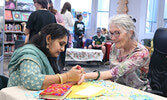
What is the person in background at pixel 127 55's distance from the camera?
1.76m

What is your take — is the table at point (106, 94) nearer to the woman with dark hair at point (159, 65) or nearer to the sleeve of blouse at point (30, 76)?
the sleeve of blouse at point (30, 76)

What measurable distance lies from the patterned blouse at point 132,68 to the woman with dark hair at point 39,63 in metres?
0.44

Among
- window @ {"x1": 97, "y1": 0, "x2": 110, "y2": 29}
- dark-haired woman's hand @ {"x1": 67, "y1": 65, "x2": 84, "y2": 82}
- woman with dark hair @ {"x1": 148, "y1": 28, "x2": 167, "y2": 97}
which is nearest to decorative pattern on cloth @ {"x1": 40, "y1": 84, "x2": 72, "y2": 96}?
dark-haired woman's hand @ {"x1": 67, "y1": 65, "x2": 84, "y2": 82}

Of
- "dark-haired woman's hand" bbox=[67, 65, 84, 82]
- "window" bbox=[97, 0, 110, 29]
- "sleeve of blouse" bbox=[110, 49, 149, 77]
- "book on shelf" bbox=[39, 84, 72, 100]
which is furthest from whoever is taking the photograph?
"window" bbox=[97, 0, 110, 29]

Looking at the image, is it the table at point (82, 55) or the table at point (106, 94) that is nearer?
the table at point (106, 94)

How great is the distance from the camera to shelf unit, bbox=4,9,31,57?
22.1ft

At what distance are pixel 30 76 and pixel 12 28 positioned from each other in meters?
5.93

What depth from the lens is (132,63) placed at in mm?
1752

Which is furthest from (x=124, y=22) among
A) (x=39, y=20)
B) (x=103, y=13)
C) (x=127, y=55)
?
(x=103, y=13)

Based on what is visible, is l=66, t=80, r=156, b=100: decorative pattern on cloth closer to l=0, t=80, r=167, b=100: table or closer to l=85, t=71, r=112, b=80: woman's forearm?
l=0, t=80, r=167, b=100: table

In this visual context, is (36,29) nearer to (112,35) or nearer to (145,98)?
(112,35)

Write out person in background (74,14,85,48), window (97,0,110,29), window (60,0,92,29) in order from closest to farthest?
person in background (74,14,85,48), window (60,0,92,29), window (97,0,110,29)

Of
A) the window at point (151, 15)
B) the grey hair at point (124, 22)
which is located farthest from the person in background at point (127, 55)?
the window at point (151, 15)

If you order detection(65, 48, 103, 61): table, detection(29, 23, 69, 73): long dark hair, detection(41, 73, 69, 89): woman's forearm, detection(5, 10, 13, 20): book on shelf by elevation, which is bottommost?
detection(65, 48, 103, 61): table
